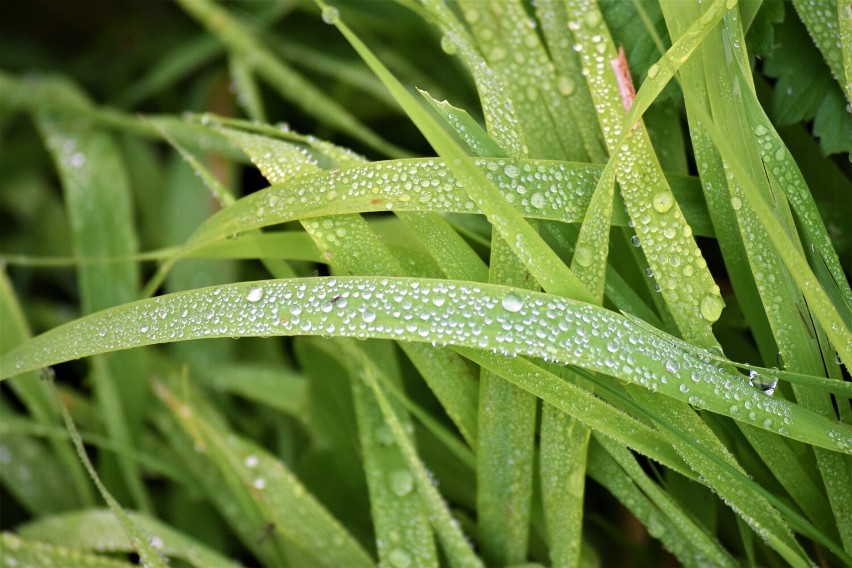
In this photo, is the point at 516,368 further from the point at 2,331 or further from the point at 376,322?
the point at 2,331

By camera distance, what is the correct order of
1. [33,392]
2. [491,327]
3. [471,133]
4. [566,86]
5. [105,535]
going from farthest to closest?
[33,392]
[105,535]
[566,86]
[471,133]
[491,327]

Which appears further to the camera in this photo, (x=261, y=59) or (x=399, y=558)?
(x=261, y=59)

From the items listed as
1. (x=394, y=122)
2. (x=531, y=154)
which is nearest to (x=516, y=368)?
(x=531, y=154)

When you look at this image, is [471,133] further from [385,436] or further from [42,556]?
[42,556]

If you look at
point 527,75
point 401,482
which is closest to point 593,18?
point 527,75

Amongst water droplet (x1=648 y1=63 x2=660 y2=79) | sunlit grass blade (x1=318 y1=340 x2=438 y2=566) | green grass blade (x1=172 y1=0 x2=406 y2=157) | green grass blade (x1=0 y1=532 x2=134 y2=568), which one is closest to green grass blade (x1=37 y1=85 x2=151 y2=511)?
green grass blade (x1=0 y1=532 x2=134 y2=568)

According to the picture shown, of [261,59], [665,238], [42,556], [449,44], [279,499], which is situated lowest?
[42,556]

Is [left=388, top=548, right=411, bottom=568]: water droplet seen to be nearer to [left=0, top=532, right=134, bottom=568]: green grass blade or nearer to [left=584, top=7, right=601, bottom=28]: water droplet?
[left=0, top=532, right=134, bottom=568]: green grass blade

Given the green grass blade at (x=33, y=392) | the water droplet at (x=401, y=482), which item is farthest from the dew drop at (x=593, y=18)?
the green grass blade at (x=33, y=392)
